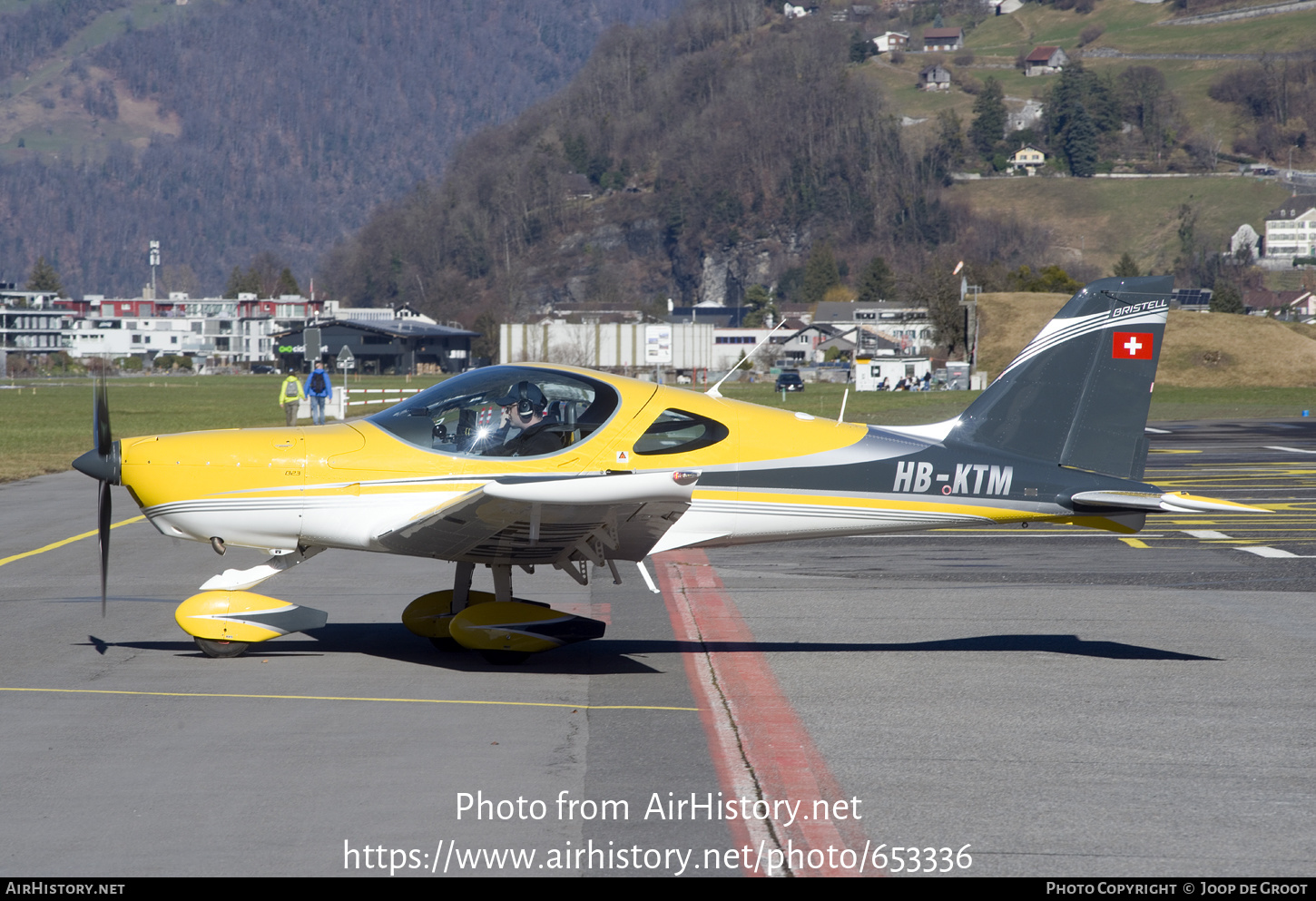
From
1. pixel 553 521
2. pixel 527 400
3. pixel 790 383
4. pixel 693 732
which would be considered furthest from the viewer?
pixel 790 383

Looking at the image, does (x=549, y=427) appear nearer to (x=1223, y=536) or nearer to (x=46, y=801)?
(x=46, y=801)

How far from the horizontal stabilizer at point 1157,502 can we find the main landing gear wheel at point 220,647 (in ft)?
19.4

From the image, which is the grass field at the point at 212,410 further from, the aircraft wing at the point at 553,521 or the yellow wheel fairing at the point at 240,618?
the aircraft wing at the point at 553,521

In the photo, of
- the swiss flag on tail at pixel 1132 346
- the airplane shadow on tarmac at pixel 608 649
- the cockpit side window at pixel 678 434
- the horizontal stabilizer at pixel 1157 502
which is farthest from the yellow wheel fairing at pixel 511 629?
the swiss flag on tail at pixel 1132 346

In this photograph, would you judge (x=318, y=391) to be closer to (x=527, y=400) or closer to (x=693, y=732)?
(x=527, y=400)

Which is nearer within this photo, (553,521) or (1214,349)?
(553,521)

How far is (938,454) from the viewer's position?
9.34 meters

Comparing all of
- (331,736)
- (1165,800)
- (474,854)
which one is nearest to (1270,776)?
(1165,800)

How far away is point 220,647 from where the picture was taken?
874cm

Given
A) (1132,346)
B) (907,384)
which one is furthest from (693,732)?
(907,384)

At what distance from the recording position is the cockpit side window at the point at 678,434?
8738 millimetres

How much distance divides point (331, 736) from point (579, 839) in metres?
2.05

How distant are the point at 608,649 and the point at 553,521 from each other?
1.74 m

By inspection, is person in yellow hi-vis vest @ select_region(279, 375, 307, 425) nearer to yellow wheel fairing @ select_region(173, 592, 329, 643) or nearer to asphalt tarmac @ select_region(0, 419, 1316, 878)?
asphalt tarmac @ select_region(0, 419, 1316, 878)
